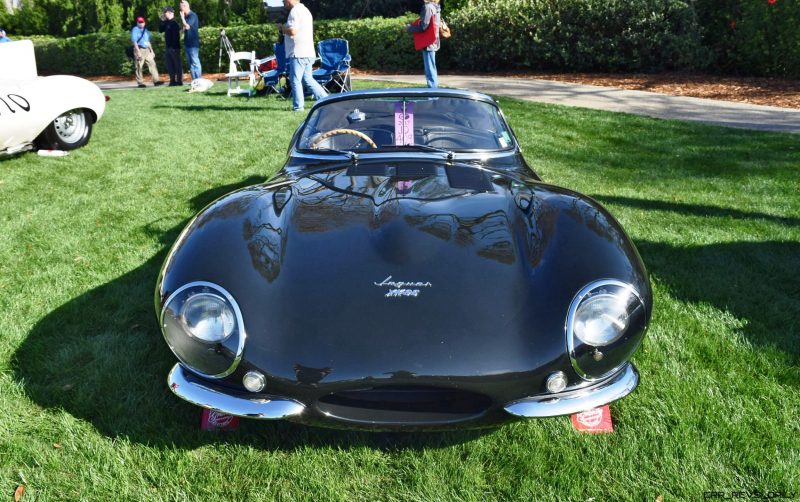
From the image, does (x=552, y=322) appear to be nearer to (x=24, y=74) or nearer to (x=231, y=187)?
(x=231, y=187)

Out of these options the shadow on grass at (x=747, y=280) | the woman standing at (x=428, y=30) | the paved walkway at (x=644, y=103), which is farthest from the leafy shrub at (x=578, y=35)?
the shadow on grass at (x=747, y=280)

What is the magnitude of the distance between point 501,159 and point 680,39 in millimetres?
11923

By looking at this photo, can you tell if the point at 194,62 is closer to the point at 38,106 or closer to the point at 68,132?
the point at 68,132

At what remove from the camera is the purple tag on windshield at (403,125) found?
142 inches

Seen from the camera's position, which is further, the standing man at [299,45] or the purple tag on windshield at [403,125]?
the standing man at [299,45]

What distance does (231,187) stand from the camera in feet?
18.8

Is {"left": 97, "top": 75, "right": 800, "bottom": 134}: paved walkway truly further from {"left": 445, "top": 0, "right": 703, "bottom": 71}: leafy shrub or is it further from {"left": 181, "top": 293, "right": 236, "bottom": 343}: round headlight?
{"left": 181, "top": 293, "right": 236, "bottom": 343}: round headlight

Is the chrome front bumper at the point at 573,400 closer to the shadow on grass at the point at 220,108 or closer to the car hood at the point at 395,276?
the car hood at the point at 395,276

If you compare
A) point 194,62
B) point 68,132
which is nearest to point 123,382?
point 68,132

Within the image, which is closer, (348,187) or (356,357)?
(356,357)

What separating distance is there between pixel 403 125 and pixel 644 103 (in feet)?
26.8

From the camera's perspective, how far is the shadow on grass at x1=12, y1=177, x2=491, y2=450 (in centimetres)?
235

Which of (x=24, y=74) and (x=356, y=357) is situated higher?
(x=24, y=74)

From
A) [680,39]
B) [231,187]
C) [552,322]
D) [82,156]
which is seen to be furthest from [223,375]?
[680,39]
